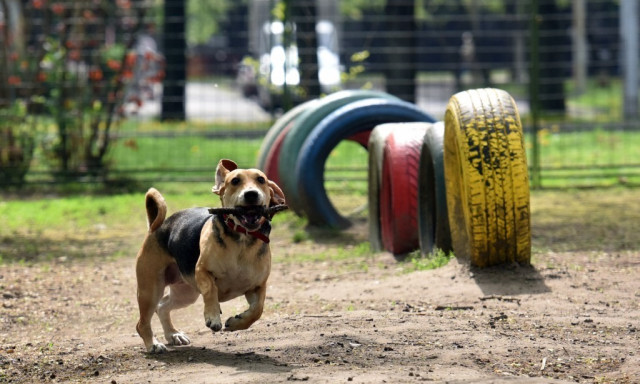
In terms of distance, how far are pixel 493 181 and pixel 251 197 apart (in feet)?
7.80

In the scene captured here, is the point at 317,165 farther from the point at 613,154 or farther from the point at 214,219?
the point at 613,154

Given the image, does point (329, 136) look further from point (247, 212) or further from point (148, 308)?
point (247, 212)

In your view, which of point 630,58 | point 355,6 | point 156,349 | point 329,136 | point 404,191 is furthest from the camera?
point 355,6

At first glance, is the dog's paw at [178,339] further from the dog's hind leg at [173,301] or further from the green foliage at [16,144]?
the green foliage at [16,144]

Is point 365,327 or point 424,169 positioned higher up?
point 424,169

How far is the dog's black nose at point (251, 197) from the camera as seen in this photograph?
18.0 feet

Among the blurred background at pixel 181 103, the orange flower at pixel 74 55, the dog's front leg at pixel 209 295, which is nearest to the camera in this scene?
the dog's front leg at pixel 209 295

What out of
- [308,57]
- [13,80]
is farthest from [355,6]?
[13,80]

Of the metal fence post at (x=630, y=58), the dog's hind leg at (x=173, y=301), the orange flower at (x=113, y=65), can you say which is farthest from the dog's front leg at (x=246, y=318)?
the metal fence post at (x=630, y=58)

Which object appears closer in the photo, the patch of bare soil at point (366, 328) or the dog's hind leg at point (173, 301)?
the patch of bare soil at point (366, 328)

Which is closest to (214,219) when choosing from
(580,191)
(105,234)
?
(105,234)

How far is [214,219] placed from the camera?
19.1 ft

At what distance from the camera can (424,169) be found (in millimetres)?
8969

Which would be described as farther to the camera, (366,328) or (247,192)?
(366,328)
